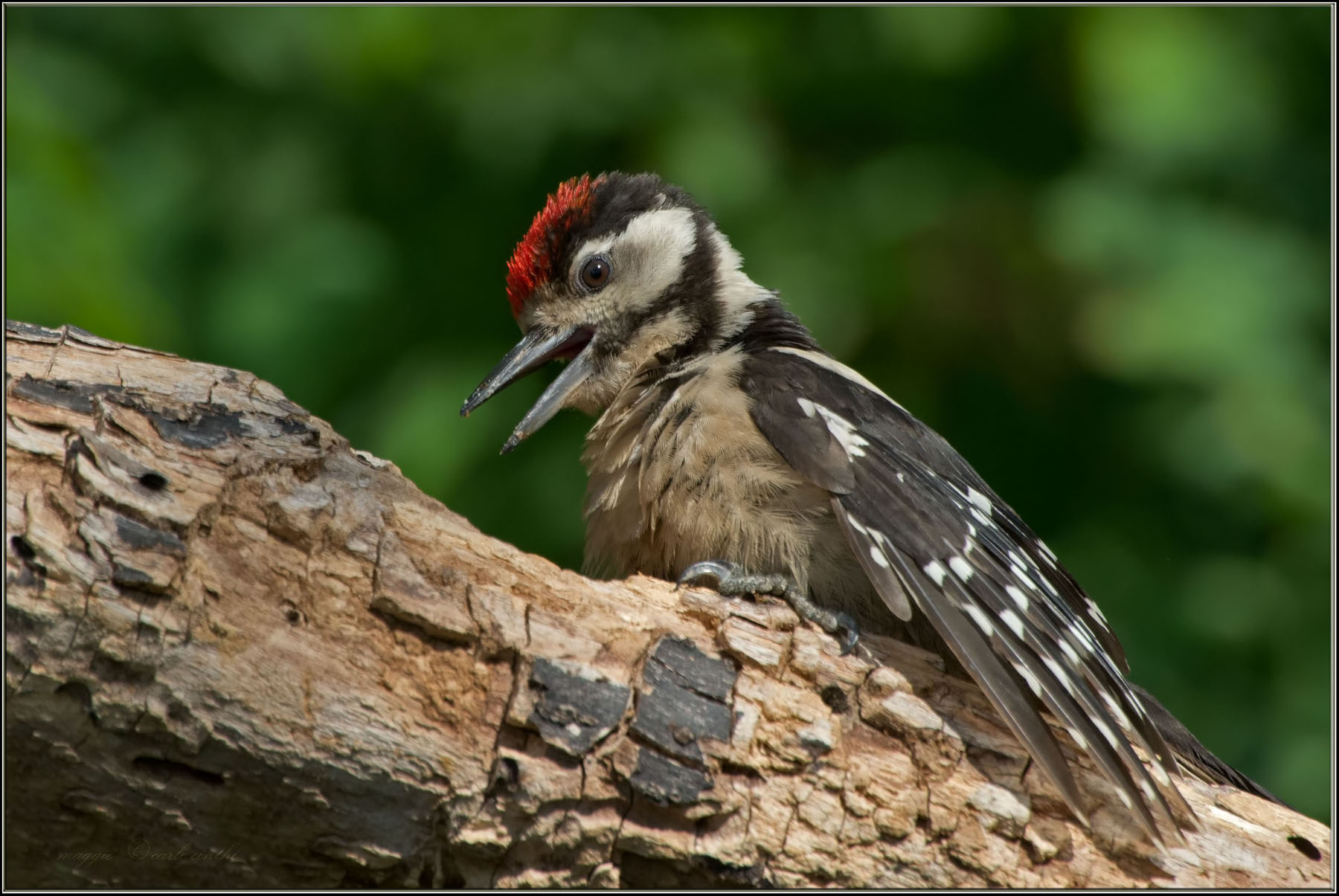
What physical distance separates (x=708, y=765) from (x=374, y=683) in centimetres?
73

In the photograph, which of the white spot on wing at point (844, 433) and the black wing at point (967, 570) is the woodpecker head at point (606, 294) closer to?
the black wing at point (967, 570)

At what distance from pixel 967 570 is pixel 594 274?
1812 millimetres

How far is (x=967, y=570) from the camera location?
9.88ft

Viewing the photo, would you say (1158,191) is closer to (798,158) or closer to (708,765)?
(798,158)

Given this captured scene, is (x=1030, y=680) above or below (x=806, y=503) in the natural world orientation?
below

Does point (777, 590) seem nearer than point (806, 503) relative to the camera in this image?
Yes

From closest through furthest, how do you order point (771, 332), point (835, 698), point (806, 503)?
point (835, 698), point (806, 503), point (771, 332)

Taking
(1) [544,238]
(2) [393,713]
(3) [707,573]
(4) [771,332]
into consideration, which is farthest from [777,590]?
(1) [544,238]

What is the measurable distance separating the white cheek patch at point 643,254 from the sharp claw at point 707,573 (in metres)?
1.35

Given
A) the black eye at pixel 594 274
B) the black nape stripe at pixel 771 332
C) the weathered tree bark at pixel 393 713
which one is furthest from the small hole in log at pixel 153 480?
the black eye at pixel 594 274

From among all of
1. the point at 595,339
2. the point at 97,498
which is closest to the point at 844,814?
the point at 97,498

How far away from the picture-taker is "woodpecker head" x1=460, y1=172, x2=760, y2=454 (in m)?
4.04

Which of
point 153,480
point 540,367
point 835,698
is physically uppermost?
point 540,367

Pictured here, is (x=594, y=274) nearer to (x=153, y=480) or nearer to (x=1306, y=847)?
(x=153, y=480)
